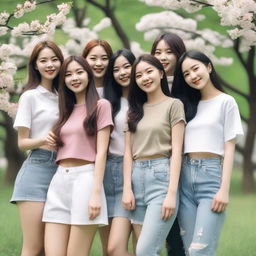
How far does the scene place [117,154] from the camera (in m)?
4.36

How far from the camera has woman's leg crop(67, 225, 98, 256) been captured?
4.05m

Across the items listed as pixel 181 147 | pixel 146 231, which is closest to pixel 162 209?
pixel 146 231

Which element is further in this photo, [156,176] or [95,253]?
[95,253]

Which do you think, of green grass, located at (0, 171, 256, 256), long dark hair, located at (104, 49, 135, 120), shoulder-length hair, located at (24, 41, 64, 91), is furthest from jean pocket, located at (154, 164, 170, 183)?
green grass, located at (0, 171, 256, 256)

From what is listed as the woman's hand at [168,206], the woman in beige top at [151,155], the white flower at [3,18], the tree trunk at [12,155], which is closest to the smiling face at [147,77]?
the woman in beige top at [151,155]

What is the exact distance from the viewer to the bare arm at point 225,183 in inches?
155

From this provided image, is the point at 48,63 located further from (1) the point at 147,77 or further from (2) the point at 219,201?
(2) the point at 219,201

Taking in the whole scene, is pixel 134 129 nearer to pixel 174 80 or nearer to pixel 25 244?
pixel 174 80

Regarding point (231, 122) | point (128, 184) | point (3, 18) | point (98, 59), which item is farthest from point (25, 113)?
point (3, 18)

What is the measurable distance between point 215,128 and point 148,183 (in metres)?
0.59

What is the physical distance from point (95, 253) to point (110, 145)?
299 cm

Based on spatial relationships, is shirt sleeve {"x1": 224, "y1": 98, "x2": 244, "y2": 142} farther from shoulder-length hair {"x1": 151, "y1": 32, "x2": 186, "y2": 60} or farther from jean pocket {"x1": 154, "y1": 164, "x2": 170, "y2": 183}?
shoulder-length hair {"x1": 151, "y1": 32, "x2": 186, "y2": 60}

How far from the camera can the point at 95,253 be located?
7.06 m

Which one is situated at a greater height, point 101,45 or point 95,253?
point 101,45
